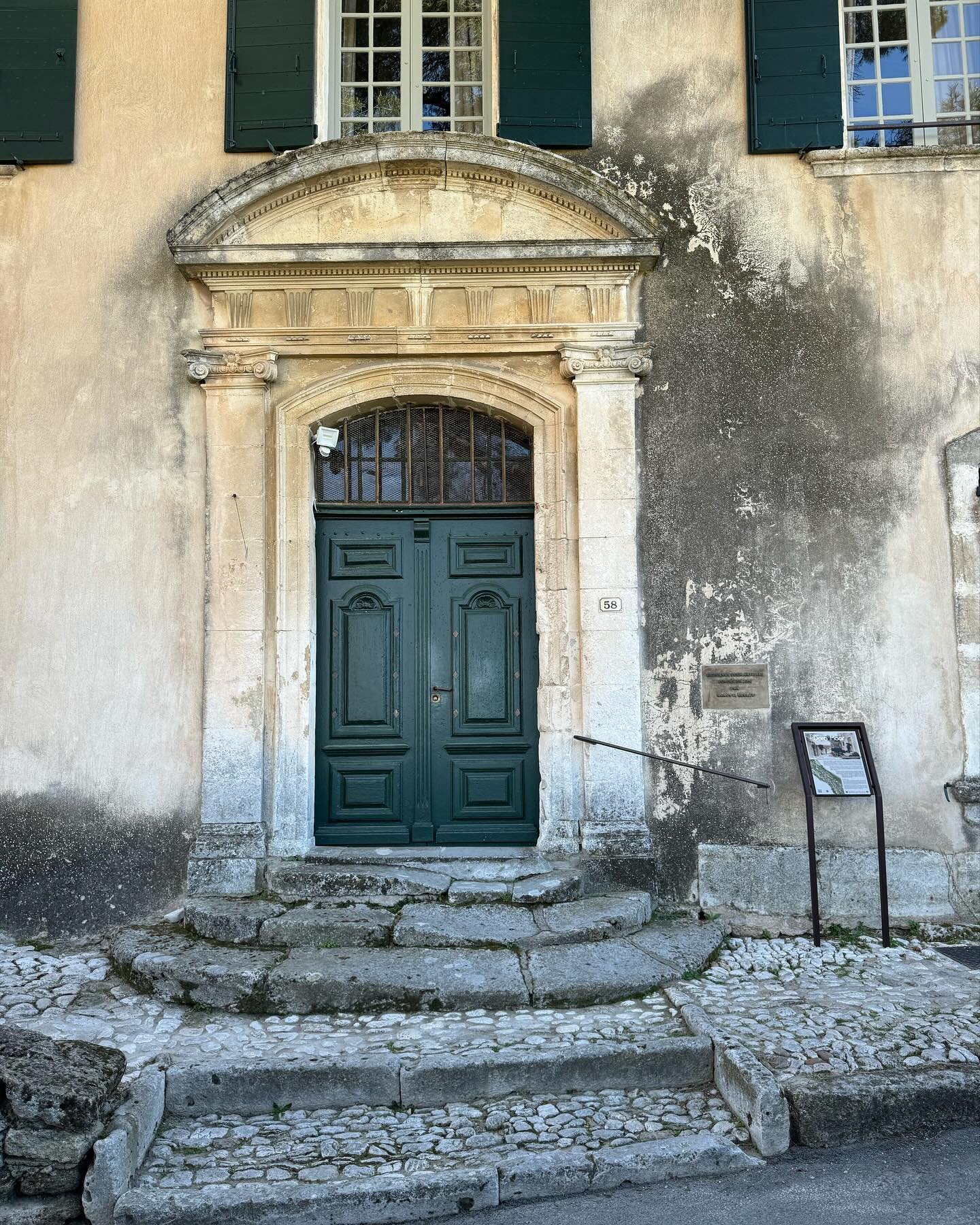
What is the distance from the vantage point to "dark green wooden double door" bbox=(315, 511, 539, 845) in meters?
6.13

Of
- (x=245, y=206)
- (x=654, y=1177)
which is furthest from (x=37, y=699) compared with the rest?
(x=654, y=1177)

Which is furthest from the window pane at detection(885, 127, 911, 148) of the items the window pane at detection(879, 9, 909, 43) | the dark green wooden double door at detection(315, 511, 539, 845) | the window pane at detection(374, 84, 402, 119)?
the dark green wooden double door at detection(315, 511, 539, 845)

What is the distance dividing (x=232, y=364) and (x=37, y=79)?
7.47ft

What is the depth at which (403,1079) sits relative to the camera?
3.86 m

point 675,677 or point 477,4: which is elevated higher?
point 477,4

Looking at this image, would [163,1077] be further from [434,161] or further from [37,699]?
[434,161]

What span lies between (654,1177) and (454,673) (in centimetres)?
333

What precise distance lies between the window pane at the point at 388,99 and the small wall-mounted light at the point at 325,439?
2235 millimetres

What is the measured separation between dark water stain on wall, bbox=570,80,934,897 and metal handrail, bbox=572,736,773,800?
6cm

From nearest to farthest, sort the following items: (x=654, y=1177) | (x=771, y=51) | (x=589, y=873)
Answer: (x=654, y=1177)
(x=589, y=873)
(x=771, y=51)

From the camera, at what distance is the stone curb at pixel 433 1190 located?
10.3 ft

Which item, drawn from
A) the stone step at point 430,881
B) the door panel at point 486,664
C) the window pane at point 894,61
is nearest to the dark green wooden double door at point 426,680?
the door panel at point 486,664

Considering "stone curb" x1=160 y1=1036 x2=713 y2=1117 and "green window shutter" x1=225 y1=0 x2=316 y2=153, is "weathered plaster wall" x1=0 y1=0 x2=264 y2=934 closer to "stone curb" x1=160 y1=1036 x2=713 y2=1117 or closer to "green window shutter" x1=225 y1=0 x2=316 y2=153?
"green window shutter" x1=225 y1=0 x2=316 y2=153

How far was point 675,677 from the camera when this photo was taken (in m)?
A: 5.86
